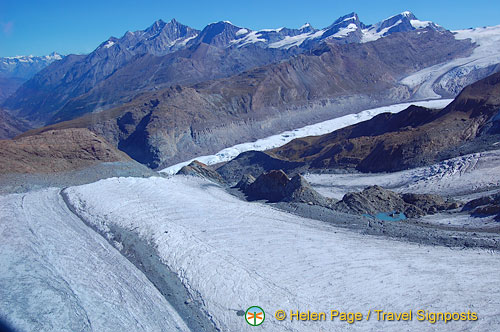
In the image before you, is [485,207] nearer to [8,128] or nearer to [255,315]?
[255,315]

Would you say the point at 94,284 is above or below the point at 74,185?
below

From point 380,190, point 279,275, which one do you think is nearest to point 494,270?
point 279,275

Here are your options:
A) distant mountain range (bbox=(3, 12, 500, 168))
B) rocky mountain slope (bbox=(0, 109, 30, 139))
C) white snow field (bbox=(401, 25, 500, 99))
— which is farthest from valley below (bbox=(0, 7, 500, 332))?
rocky mountain slope (bbox=(0, 109, 30, 139))

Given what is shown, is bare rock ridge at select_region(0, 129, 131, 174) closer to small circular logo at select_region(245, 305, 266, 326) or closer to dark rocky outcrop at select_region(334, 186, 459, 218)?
dark rocky outcrop at select_region(334, 186, 459, 218)

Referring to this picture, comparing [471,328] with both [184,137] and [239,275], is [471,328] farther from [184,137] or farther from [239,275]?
[184,137]

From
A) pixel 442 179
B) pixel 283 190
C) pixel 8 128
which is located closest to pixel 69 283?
pixel 283 190

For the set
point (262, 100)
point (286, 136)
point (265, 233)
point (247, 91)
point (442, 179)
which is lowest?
point (265, 233)
